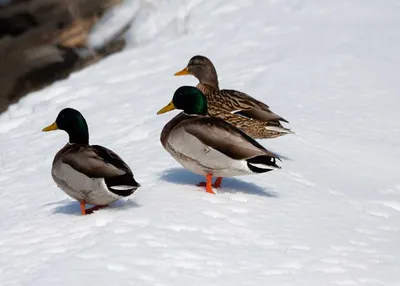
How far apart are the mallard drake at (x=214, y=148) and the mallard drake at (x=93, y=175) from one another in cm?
71

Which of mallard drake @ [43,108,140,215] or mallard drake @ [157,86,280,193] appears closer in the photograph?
mallard drake @ [43,108,140,215]

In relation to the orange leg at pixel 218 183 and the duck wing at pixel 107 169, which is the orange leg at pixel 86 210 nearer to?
the duck wing at pixel 107 169

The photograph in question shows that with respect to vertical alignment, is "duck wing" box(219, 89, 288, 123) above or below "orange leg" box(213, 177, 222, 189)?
above

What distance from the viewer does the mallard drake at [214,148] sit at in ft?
24.0

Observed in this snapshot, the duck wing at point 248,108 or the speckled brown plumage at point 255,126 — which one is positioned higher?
the duck wing at point 248,108

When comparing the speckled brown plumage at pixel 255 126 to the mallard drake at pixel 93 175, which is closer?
the mallard drake at pixel 93 175

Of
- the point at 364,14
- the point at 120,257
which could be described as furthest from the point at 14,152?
the point at 364,14

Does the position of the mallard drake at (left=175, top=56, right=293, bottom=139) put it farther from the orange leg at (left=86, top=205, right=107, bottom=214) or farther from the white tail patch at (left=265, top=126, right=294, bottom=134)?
the orange leg at (left=86, top=205, right=107, bottom=214)

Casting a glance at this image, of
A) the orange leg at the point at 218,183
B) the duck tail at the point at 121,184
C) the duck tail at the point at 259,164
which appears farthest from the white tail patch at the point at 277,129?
the duck tail at the point at 121,184

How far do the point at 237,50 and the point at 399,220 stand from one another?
26.2 ft

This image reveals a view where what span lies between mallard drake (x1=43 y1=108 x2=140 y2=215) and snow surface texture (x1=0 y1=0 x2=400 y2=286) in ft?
0.77

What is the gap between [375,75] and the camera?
13461 mm

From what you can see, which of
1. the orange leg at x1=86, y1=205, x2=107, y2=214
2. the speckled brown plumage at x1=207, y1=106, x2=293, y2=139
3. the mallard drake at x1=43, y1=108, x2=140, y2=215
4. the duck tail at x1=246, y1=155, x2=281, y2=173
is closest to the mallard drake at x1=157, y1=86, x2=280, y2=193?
the duck tail at x1=246, y1=155, x2=281, y2=173

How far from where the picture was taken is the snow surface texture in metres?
6.27
